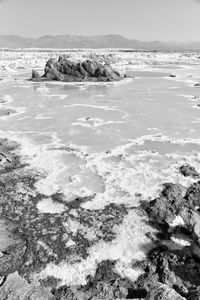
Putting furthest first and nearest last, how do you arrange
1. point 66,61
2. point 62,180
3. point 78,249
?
point 66,61, point 62,180, point 78,249

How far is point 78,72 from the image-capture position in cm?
3728

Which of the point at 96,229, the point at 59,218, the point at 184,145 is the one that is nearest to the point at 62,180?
the point at 59,218

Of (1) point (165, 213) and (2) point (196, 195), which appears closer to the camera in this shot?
(1) point (165, 213)

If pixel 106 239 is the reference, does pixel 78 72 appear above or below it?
above

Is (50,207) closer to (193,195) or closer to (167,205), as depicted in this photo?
(167,205)

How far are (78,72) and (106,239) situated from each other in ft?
101

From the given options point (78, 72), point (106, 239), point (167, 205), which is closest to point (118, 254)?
point (106, 239)

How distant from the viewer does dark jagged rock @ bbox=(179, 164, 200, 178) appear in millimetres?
11527

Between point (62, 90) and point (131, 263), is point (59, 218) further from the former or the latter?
point (62, 90)

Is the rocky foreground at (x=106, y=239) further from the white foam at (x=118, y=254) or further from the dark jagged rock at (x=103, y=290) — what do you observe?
the white foam at (x=118, y=254)

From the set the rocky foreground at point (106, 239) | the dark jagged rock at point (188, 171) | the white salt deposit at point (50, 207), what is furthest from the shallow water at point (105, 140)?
the rocky foreground at point (106, 239)

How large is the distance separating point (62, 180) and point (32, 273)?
440 cm

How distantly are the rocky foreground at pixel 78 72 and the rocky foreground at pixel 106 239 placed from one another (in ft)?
85.0

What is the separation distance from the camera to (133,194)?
10320 mm
